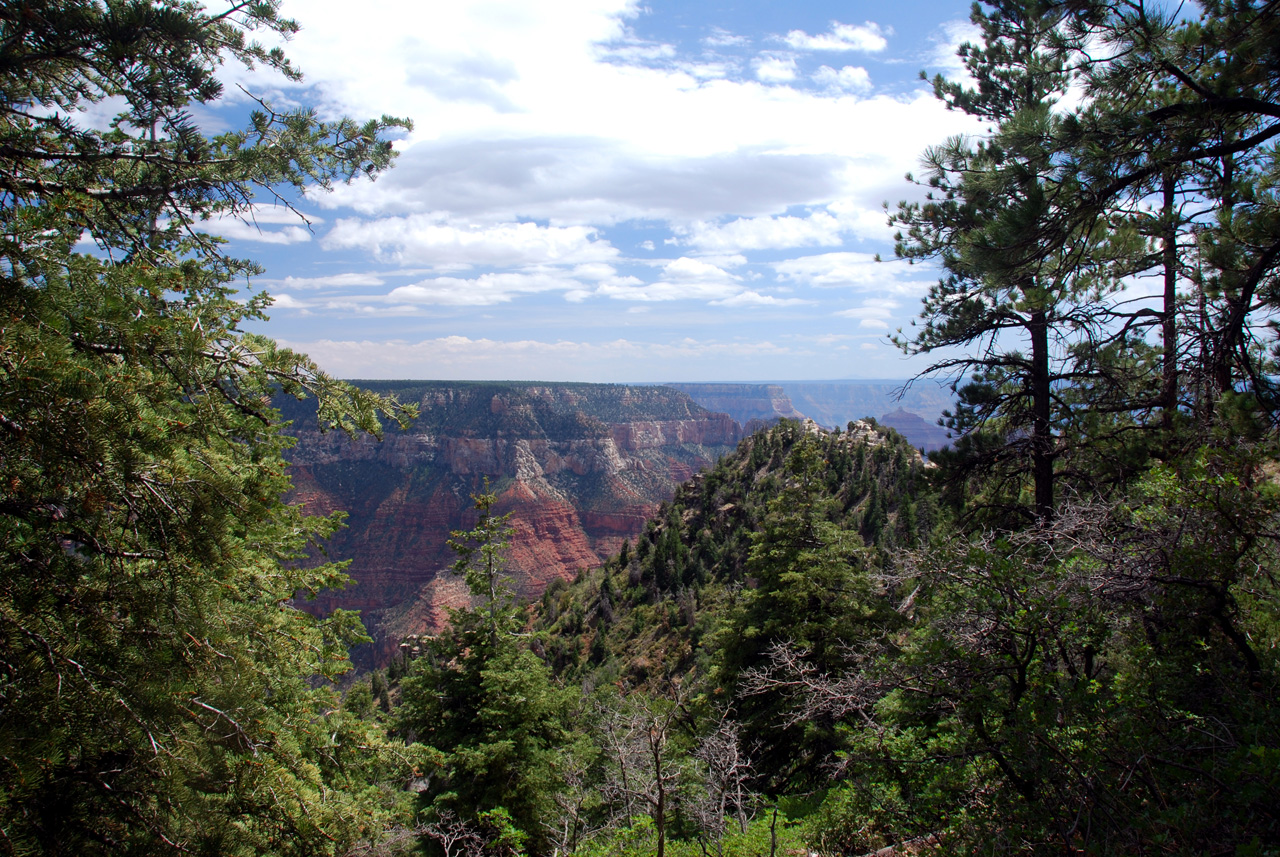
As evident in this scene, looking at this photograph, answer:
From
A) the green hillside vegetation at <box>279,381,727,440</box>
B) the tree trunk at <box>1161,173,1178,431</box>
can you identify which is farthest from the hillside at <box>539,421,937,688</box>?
the green hillside vegetation at <box>279,381,727,440</box>

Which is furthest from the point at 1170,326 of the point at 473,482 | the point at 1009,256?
the point at 473,482

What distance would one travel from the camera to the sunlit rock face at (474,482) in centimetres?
12275

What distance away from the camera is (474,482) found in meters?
133

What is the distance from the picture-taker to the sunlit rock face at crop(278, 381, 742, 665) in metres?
123

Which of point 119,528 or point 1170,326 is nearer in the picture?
point 119,528

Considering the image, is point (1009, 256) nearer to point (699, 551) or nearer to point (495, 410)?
point (699, 551)

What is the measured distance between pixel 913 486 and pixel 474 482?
130 meters

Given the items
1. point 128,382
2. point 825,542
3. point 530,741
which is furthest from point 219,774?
point 825,542

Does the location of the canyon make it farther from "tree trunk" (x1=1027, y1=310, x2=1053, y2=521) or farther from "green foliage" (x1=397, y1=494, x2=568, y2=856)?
"tree trunk" (x1=1027, y1=310, x2=1053, y2=521)

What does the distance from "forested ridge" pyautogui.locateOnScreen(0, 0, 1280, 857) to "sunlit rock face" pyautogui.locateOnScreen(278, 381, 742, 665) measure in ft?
348

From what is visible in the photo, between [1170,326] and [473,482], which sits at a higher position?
[1170,326]

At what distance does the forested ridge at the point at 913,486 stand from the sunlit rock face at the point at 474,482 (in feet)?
348

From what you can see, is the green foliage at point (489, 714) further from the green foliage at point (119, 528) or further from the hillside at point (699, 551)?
the hillside at point (699, 551)

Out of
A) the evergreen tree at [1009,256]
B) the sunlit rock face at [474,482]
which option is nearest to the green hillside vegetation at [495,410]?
the sunlit rock face at [474,482]
